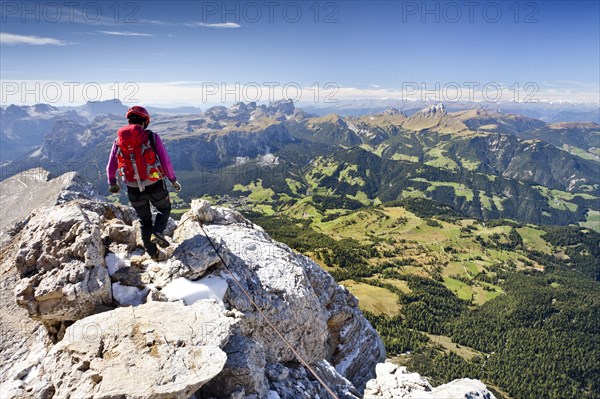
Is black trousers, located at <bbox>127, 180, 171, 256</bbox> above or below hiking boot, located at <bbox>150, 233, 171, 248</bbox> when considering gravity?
above

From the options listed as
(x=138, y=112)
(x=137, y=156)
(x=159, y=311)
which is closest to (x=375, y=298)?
(x=159, y=311)

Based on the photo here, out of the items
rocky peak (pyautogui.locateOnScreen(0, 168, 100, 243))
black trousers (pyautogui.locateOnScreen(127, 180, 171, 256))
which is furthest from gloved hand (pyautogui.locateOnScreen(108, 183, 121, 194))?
rocky peak (pyautogui.locateOnScreen(0, 168, 100, 243))

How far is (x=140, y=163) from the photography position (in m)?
12.9

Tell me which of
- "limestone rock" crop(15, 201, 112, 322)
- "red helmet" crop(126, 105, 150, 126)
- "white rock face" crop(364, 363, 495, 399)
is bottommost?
"white rock face" crop(364, 363, 495, 399)

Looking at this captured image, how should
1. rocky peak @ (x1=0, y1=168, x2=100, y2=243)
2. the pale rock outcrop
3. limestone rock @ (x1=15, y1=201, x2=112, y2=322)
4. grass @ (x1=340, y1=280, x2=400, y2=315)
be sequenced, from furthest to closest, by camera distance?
grass @ (x1=340, y1=280, x2=400, y2=315) < rocky peak @ (x1=0, y1=168, x2=100, y2=243) < the pale rock outcrop < limestone rock @ (x1=15, y1=201, x2=112, y2=322)

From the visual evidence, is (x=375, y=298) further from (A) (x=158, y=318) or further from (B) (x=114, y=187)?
(B) (x=114, y=187)

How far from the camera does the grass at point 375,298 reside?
161375 millimetres

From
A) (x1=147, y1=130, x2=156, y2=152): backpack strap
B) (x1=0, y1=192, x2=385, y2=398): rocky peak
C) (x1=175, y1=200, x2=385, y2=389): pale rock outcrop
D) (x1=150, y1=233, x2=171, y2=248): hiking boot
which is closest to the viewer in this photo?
(x1=0, y1=192, x2=385, y2=398): rocky peak

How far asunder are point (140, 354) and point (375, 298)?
173243mm

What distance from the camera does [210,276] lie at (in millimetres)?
16016

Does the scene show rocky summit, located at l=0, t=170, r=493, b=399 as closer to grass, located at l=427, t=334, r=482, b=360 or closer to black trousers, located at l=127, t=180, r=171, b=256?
black trousers, located at l=127, t=180, r=171, b=256

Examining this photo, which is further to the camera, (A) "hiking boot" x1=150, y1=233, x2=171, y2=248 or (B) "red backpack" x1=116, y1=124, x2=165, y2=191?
(A) "hiking boot" x1=150, y1=233, x2=171, y2=248

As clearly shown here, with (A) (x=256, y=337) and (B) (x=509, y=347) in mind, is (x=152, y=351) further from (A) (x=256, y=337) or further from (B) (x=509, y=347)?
(B) (x=509, y=347)

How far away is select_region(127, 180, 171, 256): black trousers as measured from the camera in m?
13.8
